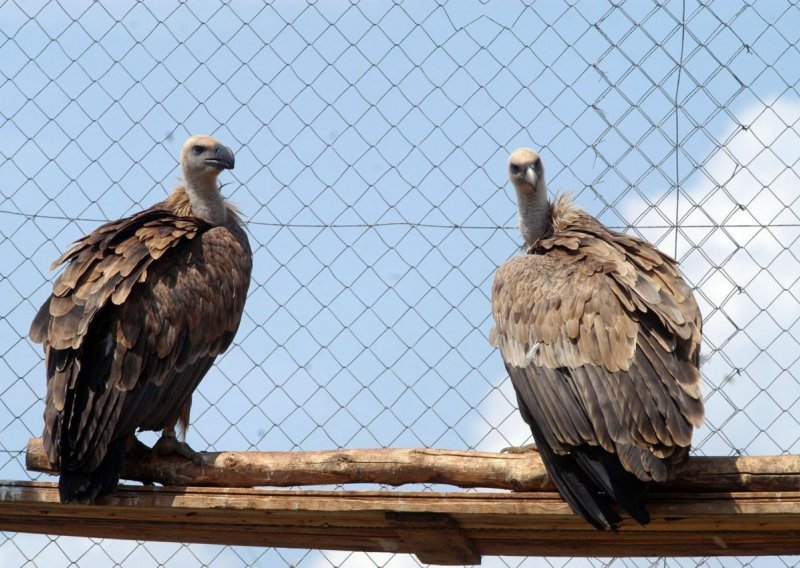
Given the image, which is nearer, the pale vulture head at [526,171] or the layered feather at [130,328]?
the layered feather at [130,328]


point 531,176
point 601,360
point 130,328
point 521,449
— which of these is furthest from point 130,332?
point 531,176

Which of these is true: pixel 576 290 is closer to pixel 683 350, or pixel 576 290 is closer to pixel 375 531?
pixel 683 350

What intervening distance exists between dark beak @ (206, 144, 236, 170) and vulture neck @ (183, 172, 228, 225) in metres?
0.09

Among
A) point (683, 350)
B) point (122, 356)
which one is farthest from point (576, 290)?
point (122, 356)

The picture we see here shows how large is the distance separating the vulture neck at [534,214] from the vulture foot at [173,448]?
1.97m

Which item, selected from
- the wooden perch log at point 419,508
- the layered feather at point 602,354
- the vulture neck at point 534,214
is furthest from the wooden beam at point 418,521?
the vulture neck at point 534,214

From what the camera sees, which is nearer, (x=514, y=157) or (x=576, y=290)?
(x=576, y=290)

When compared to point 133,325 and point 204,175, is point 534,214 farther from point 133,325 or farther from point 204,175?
point 133,325

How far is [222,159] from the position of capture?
670 centimetres

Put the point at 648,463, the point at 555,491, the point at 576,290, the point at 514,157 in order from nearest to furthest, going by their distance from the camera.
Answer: the point at 648,463
the point at 555,491
the point at 576,290
the point at 514,157

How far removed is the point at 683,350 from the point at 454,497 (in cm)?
104

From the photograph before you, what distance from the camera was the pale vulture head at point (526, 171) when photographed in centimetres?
648

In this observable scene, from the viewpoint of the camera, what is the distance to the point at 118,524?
5.64 meters

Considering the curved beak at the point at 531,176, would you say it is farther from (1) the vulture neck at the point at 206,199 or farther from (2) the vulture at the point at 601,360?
(1) the vulture neck at the point at 206,199
